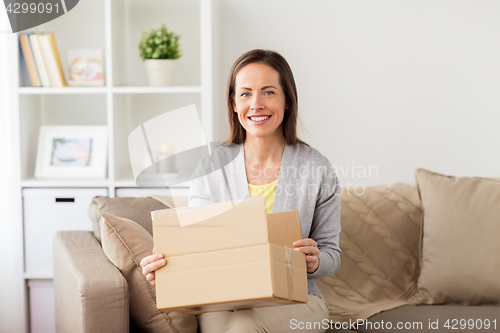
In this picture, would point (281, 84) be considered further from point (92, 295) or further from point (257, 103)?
point (92, 295)

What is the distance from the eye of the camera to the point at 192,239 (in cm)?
101

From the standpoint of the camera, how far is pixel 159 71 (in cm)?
209

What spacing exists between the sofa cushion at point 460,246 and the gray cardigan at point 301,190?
1.70 ft

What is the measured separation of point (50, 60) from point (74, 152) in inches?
16.5

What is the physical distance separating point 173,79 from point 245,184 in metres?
1.04

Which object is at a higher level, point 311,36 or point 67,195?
point 311,36

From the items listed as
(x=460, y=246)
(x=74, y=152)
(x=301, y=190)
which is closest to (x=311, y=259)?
(x=301, y=190)

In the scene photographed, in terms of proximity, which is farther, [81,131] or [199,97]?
[199,97]

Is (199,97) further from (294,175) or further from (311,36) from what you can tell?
(294,175)

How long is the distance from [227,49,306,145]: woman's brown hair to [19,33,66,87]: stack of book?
101cm

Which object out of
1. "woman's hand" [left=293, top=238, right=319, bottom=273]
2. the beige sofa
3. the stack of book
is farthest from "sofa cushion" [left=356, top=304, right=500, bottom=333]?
the stack of book

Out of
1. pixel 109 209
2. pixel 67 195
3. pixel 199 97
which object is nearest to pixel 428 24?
pixel 199 97

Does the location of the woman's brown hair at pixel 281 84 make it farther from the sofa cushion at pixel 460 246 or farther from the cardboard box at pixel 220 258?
the sofa cushion at pixel 460 246

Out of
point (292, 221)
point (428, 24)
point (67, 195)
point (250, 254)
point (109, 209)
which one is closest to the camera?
point (250, 254)
